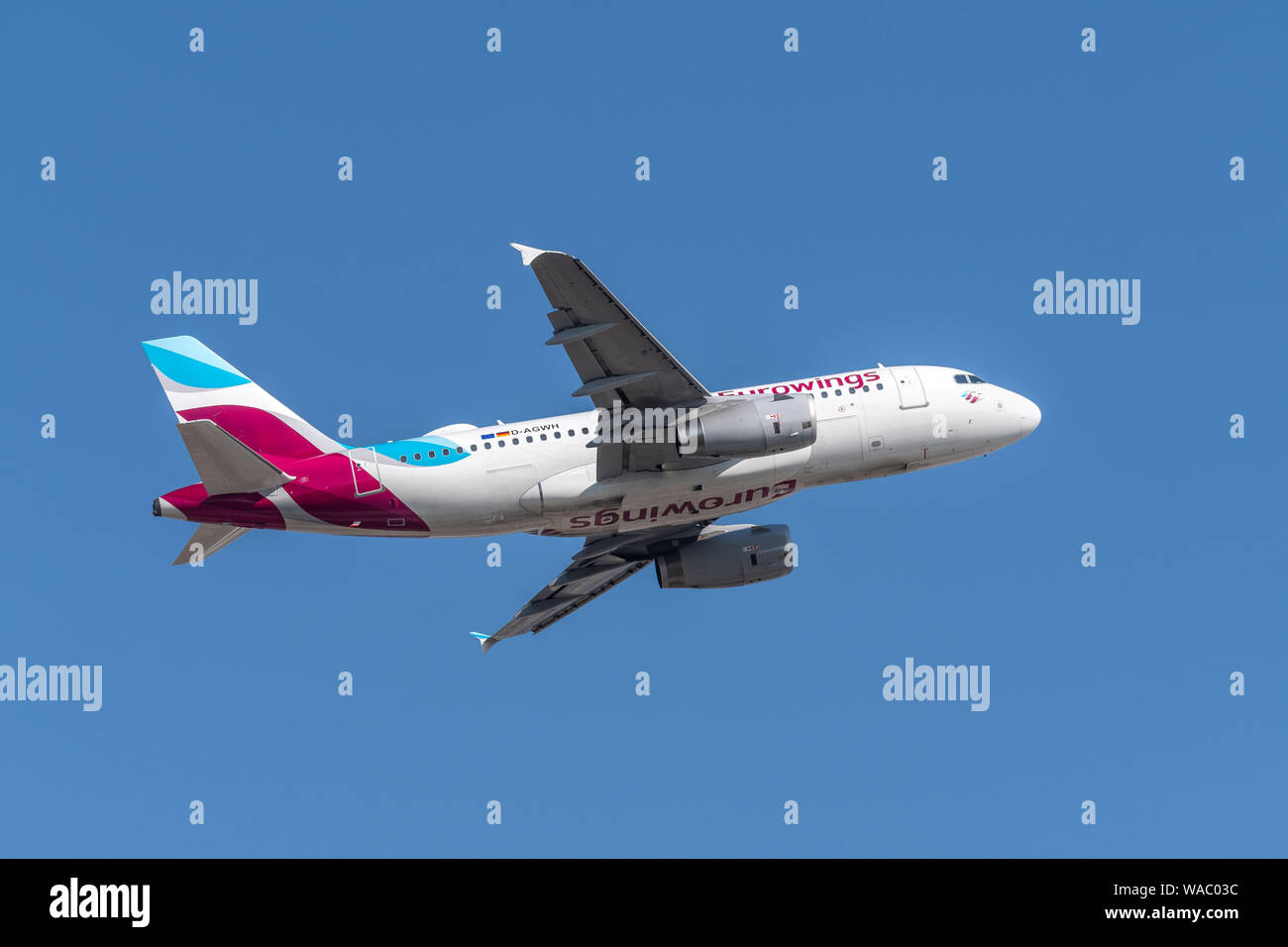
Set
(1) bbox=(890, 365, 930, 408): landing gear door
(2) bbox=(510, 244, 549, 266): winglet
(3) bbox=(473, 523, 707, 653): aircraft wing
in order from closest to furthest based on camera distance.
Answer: (2) bbox=(510, 244, 549, 266): winglet, (1) bbox=(890, 365, 930, 408): landing gear door, (3) bbox=(473, 523, 707, 653): aircraft wing

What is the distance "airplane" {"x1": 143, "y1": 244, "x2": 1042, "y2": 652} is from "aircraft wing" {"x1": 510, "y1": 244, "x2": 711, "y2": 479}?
4cm

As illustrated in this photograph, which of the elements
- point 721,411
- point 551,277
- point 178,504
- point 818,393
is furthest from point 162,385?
point 818,393

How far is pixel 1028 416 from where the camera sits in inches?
1976

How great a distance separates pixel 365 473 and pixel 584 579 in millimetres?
11370

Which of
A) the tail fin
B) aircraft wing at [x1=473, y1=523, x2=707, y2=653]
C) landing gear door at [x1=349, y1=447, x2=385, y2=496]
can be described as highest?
the tail fin

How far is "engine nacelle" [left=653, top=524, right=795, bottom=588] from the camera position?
50.5 m

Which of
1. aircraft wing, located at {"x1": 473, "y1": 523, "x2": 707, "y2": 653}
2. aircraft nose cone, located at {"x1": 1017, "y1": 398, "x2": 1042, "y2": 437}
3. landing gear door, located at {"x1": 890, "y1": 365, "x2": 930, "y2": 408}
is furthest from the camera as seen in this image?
aircraft wing, located at {"x1": 473, "y1": 523, "x2": 707, "y2": 653}

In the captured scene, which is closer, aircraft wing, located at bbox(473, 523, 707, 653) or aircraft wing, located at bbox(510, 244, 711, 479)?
aircraft wing, located at bbox(510, 244, 711, 479)

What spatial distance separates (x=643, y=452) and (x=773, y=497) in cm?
548

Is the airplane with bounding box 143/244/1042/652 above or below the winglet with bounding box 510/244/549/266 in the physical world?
below

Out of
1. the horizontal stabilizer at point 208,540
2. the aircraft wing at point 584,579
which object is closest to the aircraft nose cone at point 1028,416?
the aircraft wing at point 584,579

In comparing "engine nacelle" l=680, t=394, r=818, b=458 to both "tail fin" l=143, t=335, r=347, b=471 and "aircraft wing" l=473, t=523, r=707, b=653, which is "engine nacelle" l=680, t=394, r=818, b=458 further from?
"tail fin" l=143, t=335, r=347, b=471

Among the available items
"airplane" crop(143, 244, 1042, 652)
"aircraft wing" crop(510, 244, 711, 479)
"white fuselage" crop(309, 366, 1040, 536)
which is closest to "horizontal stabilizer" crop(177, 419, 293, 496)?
"airplane" crop(143, 244, 1042, 652)

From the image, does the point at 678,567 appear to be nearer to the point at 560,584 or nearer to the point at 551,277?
the point at 560,584
